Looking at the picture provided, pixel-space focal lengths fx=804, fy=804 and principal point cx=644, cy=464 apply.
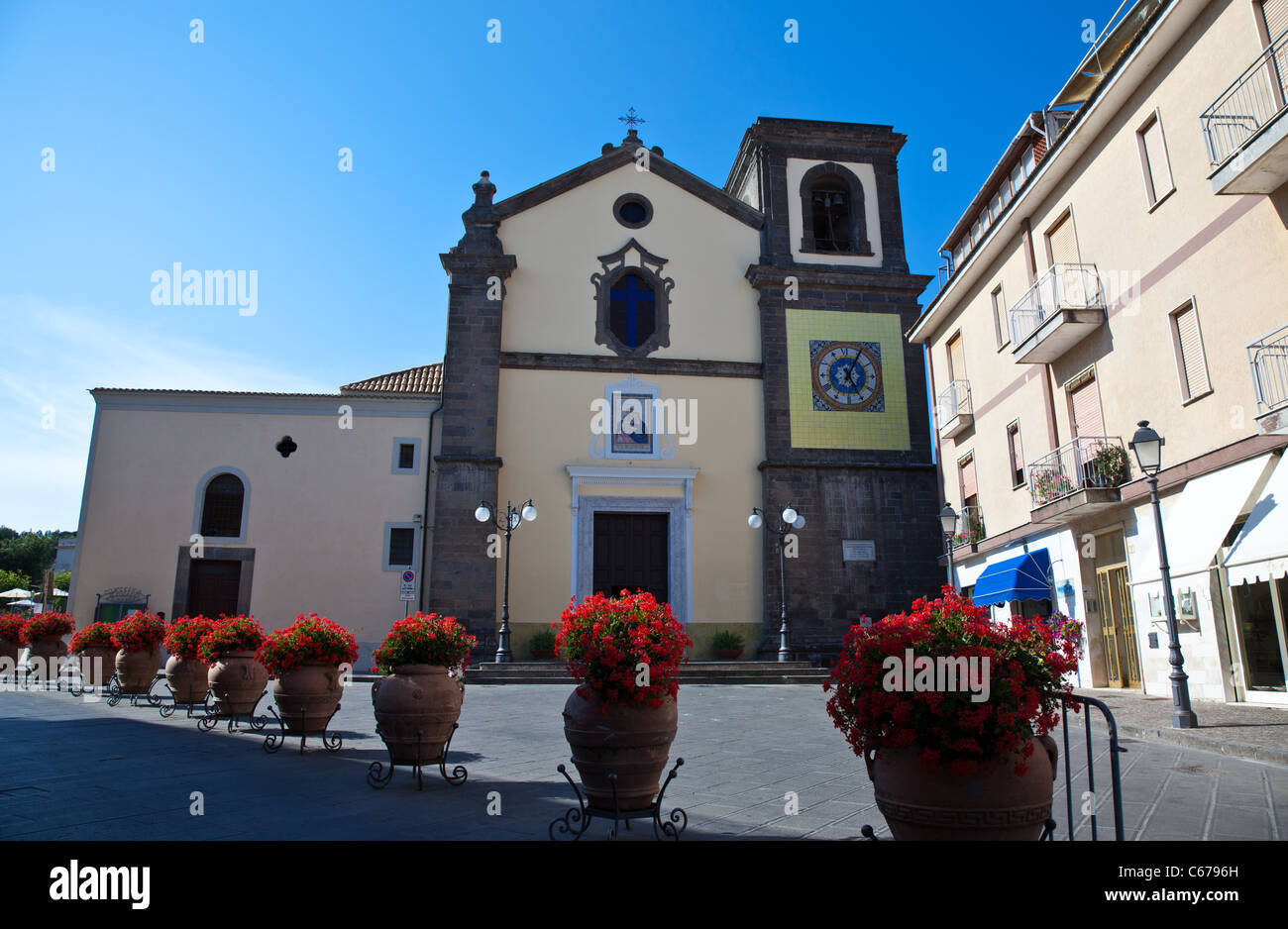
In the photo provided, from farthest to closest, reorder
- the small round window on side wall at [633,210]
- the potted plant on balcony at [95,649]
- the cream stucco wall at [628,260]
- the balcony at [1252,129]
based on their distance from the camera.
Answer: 1. the small round window on side wall at [633,210]
2. the cream stucco wall at [628,260]
3. the potted plant on balcony at [95,649]
4. the balcony at [1252,129]

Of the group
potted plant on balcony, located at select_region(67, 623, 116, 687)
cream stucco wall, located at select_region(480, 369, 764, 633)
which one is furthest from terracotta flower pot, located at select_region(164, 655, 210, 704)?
cream stucco wall, located at select_region(480, 369, 764, 633)

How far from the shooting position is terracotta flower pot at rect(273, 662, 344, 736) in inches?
328

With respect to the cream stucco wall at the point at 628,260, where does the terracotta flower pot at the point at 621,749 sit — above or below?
below

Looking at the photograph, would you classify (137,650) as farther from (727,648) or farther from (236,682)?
(727,648)

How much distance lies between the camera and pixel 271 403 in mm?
22984

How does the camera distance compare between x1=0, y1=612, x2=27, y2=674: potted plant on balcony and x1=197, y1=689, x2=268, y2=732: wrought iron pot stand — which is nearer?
x1=197, y1=689, x2=268, y2=732: wrought iron pot stand

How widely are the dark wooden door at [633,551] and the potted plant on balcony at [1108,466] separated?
11.0m

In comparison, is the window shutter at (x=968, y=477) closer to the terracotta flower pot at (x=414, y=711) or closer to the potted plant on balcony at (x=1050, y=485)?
the potted plant on balcony at (x=1050, y=485)

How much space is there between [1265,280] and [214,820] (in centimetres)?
1358

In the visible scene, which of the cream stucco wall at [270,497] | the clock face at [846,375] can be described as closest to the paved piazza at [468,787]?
the cream stucco wall at [270,497]

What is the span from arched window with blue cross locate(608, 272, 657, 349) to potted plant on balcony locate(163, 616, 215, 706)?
14.9 m

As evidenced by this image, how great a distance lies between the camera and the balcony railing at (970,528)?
20156mm

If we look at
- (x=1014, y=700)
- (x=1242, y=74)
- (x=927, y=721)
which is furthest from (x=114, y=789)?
(x=1242, y=74)

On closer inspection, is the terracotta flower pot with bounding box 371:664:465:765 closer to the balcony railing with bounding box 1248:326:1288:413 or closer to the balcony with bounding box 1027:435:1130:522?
the balcony railing with bounding box 1248:326:1288:413
